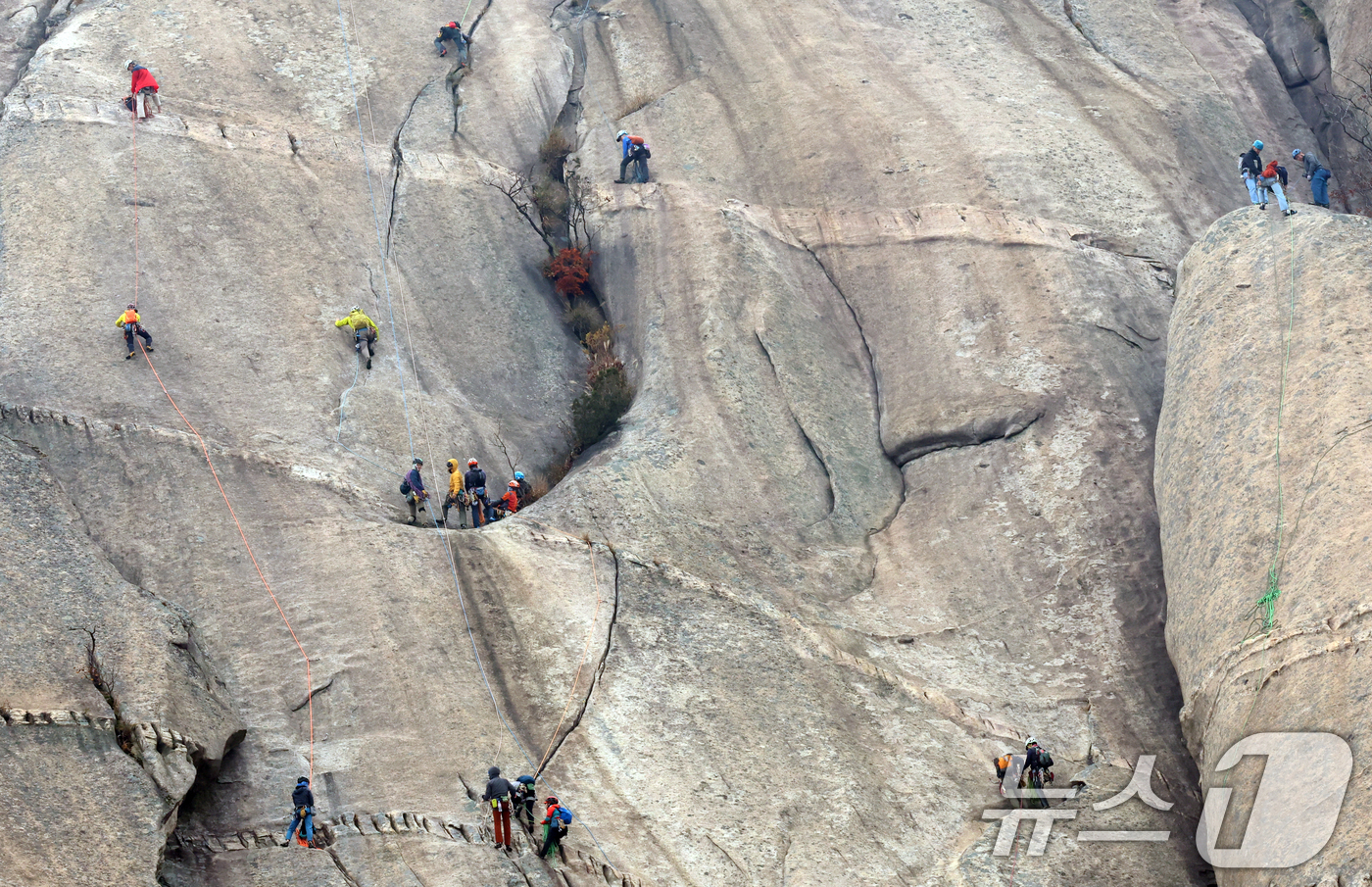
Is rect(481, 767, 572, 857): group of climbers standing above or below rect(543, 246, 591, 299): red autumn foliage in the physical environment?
below

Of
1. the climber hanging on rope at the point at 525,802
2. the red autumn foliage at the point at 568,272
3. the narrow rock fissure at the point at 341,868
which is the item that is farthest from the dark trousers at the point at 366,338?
the narrow rock fissure at the point at 341,868

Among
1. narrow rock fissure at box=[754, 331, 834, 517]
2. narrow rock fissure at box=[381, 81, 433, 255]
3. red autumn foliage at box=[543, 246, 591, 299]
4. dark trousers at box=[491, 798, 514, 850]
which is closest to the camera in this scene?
dark trousers at box=[491, 798, 514, 850]

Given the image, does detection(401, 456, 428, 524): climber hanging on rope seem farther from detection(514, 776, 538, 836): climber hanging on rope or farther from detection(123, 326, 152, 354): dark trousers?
detection(514, 776, 538, 836): climber hanging on rope

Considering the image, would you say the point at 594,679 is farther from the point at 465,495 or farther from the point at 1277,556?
the point at 1277,556

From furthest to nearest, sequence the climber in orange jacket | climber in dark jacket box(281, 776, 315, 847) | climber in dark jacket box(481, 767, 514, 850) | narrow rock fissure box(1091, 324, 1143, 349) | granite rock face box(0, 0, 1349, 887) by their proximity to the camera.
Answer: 1. narrow rock fissure box(1091, 324, 1143, 349)
2. the climber in orange jacket
3. granite rock face box(0, 0, 1349, 887)
4. climber in dark jacket box(481, 767, 514, 850)
5. climber in dark jacket box(281, 776, 315, 847)

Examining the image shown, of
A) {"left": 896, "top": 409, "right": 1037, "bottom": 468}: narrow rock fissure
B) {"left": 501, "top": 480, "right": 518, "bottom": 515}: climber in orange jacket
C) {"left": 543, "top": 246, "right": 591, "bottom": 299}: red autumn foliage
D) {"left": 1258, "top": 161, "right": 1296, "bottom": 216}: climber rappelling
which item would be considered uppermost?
{"left": 1258, "top": 161, "right": 1296, "bottom": 216}: climber rappelling

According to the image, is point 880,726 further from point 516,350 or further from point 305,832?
point 516,350

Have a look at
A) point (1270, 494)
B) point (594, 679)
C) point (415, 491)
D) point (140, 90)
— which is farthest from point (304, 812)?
point (140, 90)

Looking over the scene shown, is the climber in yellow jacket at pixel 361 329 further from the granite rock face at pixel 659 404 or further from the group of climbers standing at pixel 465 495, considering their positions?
the group of climbers standing at pixel 465 495

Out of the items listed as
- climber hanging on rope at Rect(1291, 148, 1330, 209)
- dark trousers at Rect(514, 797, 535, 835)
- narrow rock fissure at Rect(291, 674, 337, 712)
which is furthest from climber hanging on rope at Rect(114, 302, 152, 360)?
climber hanging on rope at Rect(1291, 148, 1330, 209)
